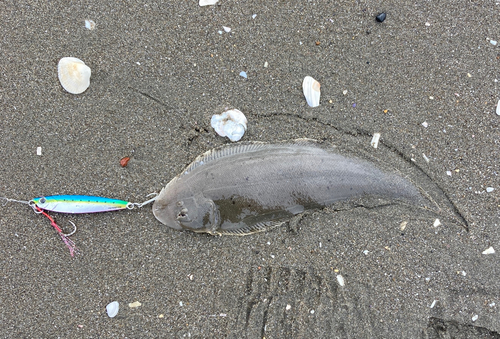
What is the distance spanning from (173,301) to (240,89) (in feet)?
7.44

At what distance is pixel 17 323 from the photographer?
9.50ft

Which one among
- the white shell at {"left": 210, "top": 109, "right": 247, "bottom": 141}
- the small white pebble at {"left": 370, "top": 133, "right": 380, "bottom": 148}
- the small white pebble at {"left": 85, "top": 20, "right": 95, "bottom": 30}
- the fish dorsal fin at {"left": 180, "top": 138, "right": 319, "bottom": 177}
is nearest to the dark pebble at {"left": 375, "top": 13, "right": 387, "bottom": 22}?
the small white pebble at {"left": 370, "top": 133, "right": 380, "bottom": 148}

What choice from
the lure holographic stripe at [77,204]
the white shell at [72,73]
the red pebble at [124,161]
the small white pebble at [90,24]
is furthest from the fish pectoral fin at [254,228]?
the small white pebble at [90,24]

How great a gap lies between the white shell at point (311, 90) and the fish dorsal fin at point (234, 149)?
0.40 metres

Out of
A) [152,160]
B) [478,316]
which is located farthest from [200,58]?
[478,316]

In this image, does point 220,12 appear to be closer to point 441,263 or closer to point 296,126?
point 296,126

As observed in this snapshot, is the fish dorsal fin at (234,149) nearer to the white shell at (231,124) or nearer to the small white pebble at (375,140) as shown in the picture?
the white shell at (231,124)

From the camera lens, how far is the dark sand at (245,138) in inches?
116

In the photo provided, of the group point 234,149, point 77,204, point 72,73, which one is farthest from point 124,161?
point 234,149

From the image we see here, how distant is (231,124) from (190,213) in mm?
978

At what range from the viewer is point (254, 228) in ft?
9.83

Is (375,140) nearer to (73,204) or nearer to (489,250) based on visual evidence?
(489,250)

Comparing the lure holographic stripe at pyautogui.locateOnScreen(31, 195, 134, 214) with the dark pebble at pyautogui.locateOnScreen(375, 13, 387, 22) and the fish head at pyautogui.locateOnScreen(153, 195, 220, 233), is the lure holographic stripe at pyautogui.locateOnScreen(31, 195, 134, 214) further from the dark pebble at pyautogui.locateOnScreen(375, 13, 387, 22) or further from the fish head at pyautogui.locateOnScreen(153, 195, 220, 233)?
the dark pebble at pyautogui.locateOnScreen(375, 13, 387, 22)

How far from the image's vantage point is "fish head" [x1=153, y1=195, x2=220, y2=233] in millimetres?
2852
